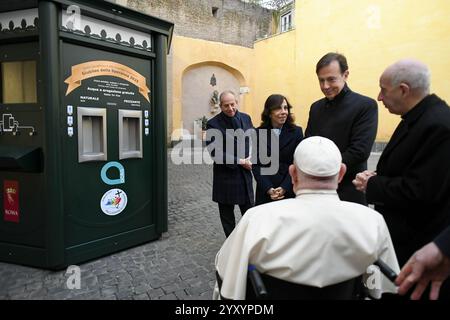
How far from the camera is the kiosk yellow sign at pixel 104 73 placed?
323 centimetres

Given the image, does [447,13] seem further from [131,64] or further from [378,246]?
[378,246]

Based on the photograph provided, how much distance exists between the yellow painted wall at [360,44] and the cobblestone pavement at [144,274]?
1002 centimetres

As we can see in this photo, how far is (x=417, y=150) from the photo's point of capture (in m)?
1.73

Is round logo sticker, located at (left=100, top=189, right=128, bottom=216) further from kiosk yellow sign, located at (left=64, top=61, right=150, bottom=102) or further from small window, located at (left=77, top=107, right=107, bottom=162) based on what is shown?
kiosk yellow sign, located at (left=64, top=61, right=150, bottom=102)

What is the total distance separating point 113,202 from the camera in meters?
3.67

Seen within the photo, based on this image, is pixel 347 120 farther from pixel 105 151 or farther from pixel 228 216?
pixel 105 151

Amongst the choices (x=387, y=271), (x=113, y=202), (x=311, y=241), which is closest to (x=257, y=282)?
(x=311, y=241)

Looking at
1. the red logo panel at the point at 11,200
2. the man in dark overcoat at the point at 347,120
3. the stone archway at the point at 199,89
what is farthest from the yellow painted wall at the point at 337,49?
the red logo panel at the point at 11,200

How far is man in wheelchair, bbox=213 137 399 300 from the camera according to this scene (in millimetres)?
1384

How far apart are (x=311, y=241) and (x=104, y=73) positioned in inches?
114

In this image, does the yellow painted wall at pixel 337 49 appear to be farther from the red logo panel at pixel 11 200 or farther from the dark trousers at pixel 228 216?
the red logo panel at pixel 11 200

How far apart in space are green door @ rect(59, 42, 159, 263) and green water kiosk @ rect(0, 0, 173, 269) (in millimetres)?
A: 10

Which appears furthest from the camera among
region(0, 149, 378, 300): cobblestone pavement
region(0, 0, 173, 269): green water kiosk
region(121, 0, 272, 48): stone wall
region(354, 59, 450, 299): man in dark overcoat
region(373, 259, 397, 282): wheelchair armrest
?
region(121, 0, 272, 48): stone wall

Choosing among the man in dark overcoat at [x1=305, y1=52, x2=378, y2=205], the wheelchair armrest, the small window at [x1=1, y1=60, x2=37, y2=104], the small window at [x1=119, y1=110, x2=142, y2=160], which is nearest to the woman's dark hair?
the man in dark overcoat at [x1=305, y1=52, x2=378, y2=205]
